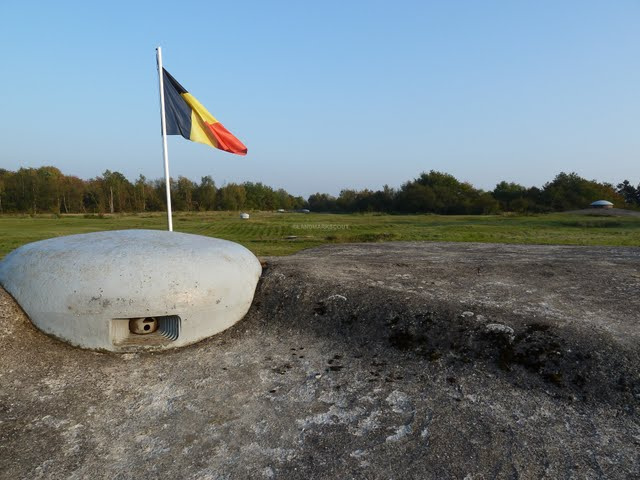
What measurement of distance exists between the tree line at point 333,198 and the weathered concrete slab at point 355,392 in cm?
5591

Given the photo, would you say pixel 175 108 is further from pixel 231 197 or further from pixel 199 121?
pixel 231 197

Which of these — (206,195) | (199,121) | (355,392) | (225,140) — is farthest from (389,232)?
(206,195)

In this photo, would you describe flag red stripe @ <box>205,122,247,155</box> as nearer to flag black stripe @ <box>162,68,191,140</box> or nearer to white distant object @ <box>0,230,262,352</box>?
flag black stripe @ <box>162,68,191,140</box>

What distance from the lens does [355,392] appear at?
3.65 metres

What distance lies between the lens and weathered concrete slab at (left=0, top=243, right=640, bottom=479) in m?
2.85

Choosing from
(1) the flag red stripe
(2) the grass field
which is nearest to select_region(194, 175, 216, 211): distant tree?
(2) the grass field

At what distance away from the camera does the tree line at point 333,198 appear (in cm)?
6069

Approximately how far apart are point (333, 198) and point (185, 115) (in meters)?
80.0

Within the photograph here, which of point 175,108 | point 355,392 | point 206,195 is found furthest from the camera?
point 206,195

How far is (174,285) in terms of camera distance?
14.4 ft

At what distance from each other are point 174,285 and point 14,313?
156 cm

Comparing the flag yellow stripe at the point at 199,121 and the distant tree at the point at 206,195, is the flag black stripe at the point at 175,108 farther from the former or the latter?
the distant tree at the point at 206,195

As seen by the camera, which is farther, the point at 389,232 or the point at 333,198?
the point at 333,198

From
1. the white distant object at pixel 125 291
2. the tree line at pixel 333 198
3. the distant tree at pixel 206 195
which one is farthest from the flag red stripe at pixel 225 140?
the distant tree at pixel 206 195
